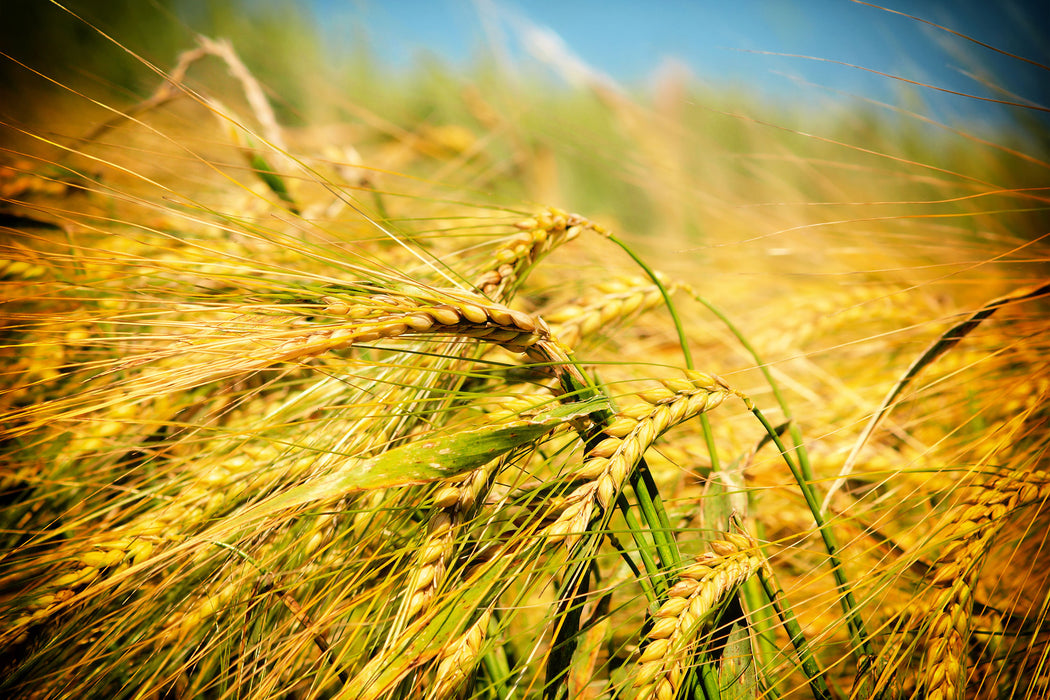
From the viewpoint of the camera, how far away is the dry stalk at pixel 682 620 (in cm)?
34

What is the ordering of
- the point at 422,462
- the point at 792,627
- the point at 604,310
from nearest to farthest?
the point at 422,462, the point at 792,627, the point at 604,310

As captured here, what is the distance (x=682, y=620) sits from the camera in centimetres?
34

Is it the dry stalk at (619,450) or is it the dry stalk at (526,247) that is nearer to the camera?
the dry stalk at (619,450)

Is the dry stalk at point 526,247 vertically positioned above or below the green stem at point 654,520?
above

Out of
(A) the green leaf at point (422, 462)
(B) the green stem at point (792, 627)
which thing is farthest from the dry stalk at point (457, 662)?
(B) the green stem at point (792, 627)

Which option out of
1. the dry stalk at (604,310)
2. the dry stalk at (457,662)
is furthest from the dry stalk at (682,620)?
the dry stalk at (604,310)

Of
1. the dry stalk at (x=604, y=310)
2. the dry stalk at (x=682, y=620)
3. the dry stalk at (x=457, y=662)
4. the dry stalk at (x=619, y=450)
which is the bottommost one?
the dry stalk at (x=457, y=662)

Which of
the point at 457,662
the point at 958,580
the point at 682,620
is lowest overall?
the point at 457,662

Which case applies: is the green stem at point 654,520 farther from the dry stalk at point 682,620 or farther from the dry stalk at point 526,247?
the dry stalk at point 526,247

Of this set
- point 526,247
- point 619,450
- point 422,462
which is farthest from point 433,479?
point 526,247

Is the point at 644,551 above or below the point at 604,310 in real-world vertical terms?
below

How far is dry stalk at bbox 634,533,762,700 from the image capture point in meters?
0.34

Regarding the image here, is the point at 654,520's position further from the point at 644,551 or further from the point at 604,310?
the point at 604,310

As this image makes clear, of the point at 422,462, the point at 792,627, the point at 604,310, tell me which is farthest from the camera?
the point at 604,310
